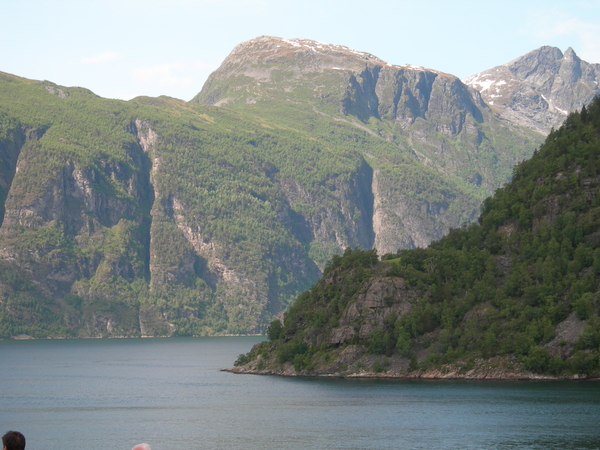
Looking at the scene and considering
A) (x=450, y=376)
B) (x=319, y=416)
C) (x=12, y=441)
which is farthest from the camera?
(x=450, y=376)

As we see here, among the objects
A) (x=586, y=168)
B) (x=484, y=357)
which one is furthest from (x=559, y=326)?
(x=586, y=168)

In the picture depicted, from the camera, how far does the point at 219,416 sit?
14538 centimetres

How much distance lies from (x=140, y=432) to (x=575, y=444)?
191ft

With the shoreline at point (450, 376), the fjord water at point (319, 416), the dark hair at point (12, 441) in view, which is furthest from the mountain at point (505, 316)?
the dark hair at point (12, 441)

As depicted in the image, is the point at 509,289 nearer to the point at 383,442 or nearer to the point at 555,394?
the point at 555,394

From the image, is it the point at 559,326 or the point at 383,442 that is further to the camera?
the point at 559,326

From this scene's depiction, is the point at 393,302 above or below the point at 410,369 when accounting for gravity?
above

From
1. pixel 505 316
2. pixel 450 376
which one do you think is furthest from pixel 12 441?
pixel 505 316

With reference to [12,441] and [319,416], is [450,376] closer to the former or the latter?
[319,416]

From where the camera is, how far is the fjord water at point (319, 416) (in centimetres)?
11919

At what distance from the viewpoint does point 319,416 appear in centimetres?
14150

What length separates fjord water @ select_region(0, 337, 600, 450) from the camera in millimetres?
119188

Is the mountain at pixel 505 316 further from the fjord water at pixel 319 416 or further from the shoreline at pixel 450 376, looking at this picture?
the fjord water at pixel 319 416

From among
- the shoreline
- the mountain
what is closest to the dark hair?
the mountain
